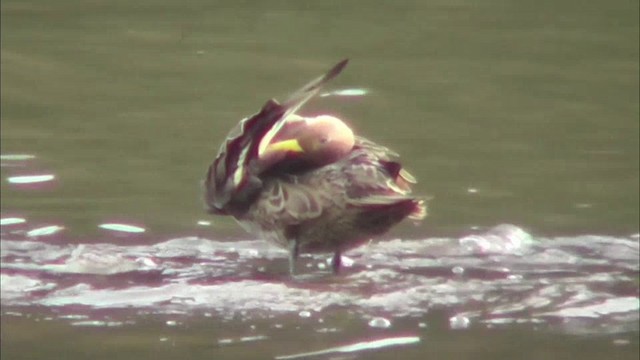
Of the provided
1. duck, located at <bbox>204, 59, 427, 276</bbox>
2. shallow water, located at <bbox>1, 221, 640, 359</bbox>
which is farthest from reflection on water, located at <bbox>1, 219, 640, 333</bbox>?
duck, located at <bbox>204, 59, 427, 276</bbox>

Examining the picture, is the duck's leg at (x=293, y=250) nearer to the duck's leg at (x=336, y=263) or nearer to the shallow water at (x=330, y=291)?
the shallow water at (x=330, y=291)

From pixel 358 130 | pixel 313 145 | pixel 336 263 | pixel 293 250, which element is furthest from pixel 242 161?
pixel 358 130

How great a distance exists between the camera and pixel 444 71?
11125 millimetres

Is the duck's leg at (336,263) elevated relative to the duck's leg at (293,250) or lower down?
lower down

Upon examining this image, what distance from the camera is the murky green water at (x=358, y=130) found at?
649 centimetres

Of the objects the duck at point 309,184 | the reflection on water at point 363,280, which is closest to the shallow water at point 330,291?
the reflection on water at point 363,280

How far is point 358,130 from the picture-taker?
9.72m

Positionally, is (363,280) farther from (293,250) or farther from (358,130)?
(358,130)

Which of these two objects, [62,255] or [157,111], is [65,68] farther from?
[62,255]

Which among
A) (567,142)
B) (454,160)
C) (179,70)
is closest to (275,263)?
(454,160)

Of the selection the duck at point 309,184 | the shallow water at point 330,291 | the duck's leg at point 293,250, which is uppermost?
the duck at point 309,184

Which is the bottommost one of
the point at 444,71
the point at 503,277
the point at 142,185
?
the point at 503,277

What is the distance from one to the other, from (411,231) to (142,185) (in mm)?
1446

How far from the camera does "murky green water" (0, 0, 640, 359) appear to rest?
21.3ft
